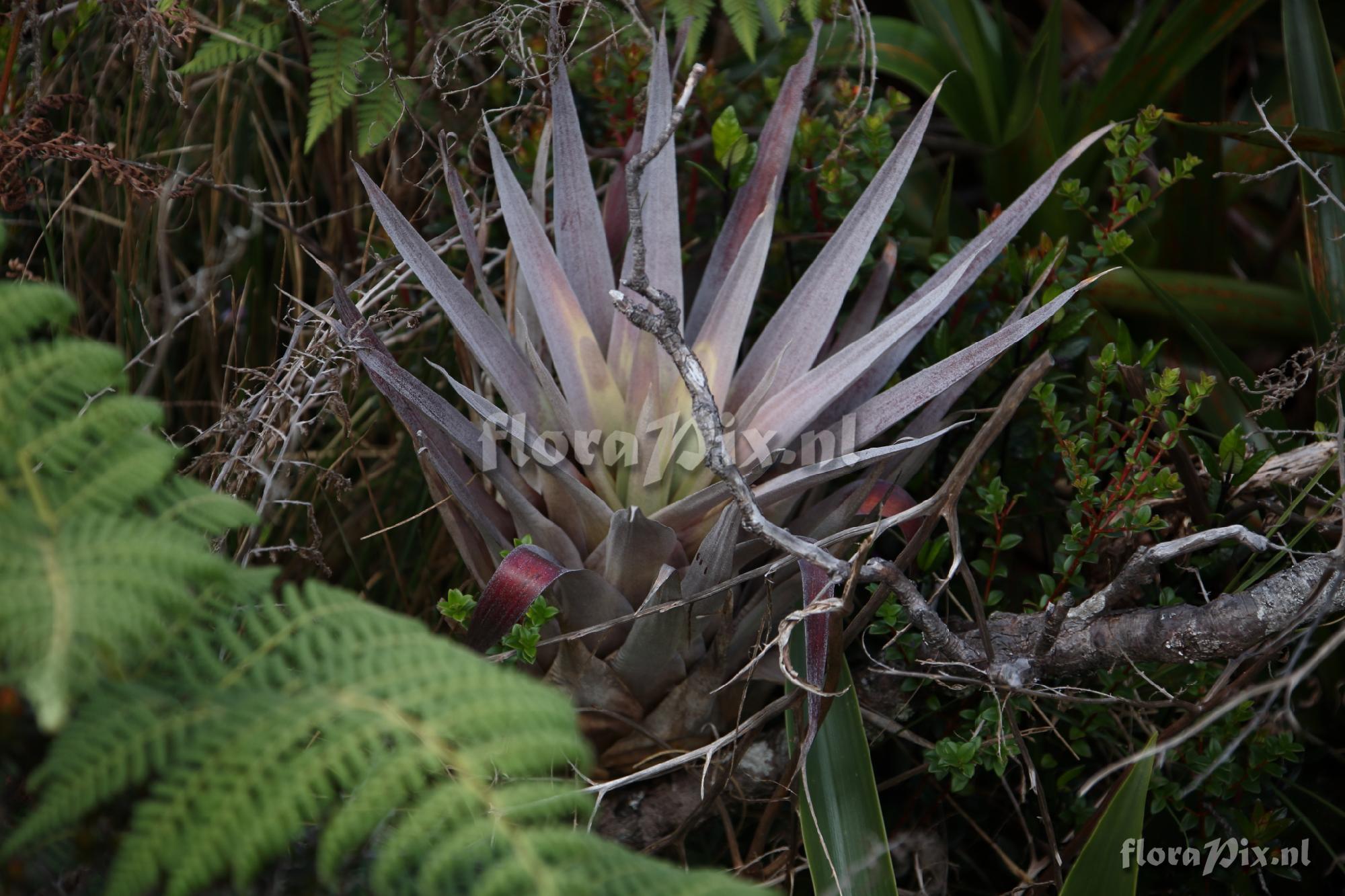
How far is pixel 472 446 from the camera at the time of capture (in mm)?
871

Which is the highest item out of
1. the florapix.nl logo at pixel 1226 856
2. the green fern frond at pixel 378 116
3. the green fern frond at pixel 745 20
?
the green fern frond at pixel 745 20

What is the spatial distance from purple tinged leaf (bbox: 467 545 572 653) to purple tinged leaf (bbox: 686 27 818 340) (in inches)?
13.0

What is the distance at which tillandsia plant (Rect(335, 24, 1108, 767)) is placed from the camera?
0.83 metres

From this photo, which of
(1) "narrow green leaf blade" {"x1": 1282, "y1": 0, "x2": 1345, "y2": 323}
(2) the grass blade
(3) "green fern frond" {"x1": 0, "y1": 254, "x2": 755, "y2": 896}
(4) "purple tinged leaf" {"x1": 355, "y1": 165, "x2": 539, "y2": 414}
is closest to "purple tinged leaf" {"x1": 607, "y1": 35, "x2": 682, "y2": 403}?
(4) "purple tinged leaf" {"x1": 355, "y1": 165, "x2": 539, "y2": 414}

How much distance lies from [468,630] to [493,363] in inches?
9.6

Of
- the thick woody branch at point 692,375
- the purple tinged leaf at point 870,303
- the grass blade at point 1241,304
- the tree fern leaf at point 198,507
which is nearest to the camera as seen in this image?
the tree fern leaf at point 198,507

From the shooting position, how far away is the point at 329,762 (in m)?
0.43

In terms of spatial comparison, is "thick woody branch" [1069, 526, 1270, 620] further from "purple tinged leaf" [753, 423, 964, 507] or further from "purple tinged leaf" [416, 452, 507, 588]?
"purple tinged leaf" [416, 452, 507, 588]

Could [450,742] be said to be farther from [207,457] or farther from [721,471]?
[207,457]

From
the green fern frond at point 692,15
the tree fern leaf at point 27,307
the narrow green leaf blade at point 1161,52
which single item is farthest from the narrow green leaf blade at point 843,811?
the narrow green leaf blade at point 1161,52

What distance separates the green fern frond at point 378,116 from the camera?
1078 mm

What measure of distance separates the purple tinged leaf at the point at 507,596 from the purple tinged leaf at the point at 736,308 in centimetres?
26

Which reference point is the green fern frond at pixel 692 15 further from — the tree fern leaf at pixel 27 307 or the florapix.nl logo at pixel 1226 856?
the florapix.nl logo at pixel 1226 856

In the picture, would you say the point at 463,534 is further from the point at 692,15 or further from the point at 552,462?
the point at 692,15
